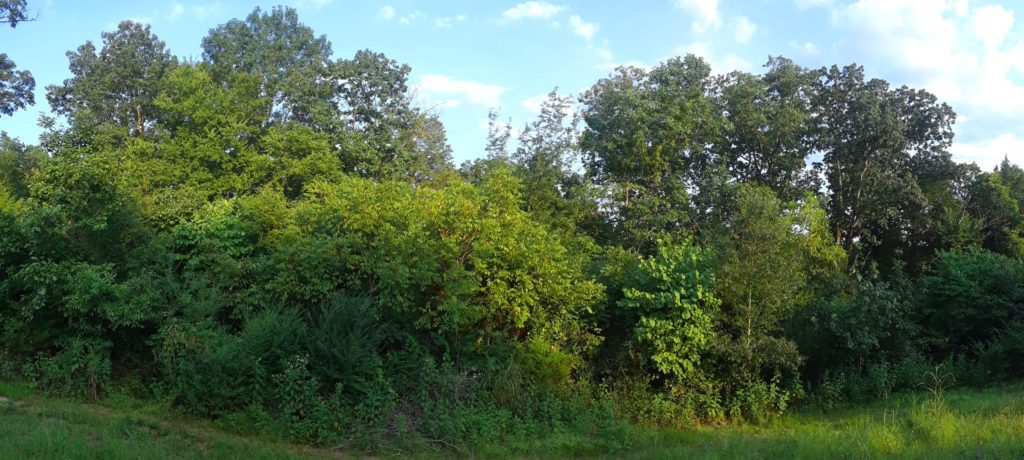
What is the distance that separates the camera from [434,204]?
13195 mm

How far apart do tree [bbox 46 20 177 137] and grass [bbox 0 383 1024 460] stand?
24.3 meters

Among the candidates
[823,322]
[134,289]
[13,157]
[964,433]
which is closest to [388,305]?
[134,289]

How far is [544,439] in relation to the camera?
11.0 m

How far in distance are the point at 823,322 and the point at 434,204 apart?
407 inches

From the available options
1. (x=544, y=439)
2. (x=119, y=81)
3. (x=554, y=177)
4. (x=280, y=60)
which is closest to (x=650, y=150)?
(x=554, y=177)

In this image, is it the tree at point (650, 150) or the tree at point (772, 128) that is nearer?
the tree at point (650, 150)

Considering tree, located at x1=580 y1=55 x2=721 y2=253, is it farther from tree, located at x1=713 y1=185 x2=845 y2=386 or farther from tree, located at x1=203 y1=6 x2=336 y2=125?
tree, located at x1=203 y1=6 x2=336 y2=125

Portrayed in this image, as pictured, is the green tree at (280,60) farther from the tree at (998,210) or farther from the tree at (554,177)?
the tree at (998,210)

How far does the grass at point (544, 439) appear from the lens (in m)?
7.99

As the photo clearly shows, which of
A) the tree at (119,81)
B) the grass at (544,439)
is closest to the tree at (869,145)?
the grass at (544,439)

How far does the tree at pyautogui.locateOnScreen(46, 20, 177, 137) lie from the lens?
31.6 m

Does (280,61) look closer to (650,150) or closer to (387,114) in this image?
(387,114)

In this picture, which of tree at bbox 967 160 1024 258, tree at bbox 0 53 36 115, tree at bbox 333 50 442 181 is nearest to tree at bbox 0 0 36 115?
tree at bbox 0 53 36 115

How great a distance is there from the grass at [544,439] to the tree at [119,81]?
79.8 ft
